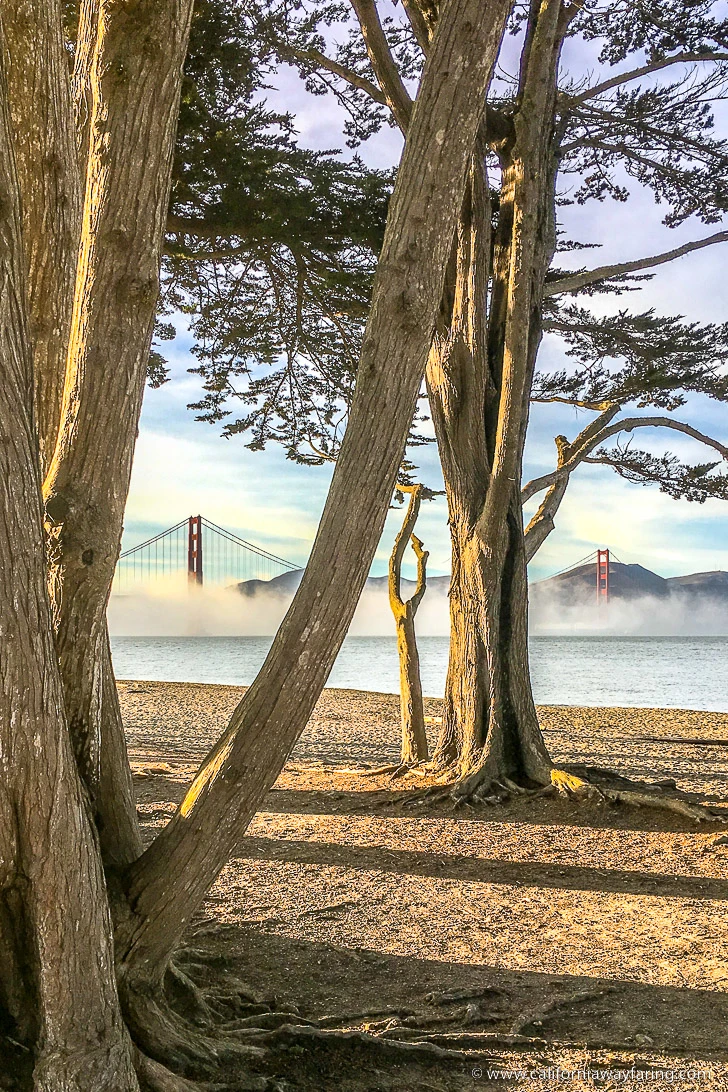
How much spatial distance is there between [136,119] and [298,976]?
8.15 ft

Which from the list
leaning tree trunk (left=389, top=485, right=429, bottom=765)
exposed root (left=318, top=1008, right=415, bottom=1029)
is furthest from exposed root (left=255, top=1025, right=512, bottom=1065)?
leaning tree trunk (left=389, top=485, right=429, bottom=765)

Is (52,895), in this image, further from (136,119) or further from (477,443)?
(477,443)

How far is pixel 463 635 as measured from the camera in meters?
5.46

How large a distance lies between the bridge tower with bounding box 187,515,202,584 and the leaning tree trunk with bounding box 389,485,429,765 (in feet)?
101

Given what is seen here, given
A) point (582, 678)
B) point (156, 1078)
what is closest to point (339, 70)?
point (156, 1078)

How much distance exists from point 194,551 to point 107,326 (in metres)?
35.8

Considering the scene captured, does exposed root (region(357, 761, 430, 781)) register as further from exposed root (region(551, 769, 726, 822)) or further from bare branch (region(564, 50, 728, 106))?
bare branch (region(564, 50, 728, 106))

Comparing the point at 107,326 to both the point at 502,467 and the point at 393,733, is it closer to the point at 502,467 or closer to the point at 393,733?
the point at 502,467

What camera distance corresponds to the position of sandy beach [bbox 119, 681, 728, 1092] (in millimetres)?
2299

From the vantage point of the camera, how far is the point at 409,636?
6.47 m

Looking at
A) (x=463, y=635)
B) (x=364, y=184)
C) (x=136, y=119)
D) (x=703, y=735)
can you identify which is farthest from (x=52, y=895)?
(x=703, y=735)

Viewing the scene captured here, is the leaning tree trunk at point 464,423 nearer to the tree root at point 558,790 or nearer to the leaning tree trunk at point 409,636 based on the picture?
the tree root at point 558,790

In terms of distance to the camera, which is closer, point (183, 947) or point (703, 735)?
point (183, 947)

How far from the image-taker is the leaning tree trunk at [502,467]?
5238 mm
